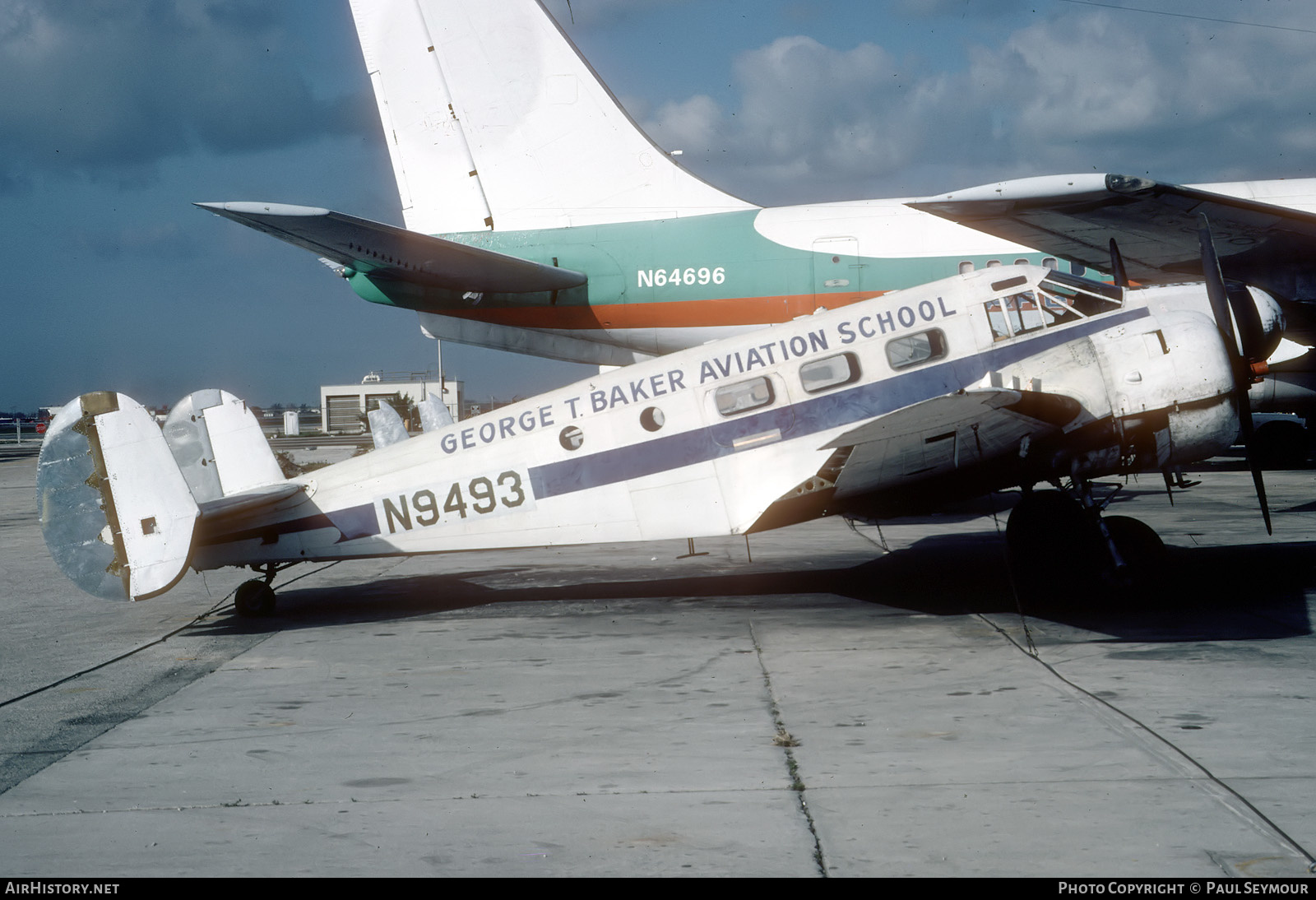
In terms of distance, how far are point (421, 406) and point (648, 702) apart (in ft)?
30.7

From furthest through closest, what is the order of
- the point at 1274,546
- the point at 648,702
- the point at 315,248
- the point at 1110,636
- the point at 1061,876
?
the point at 315,248 < the point at 1274,546 < the point at 1110,636 < the point at 648,702 < the point at 1061,876

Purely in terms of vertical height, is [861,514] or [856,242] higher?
[856,242]

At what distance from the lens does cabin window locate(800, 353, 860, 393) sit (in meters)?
11.9

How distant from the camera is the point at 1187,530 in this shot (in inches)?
675

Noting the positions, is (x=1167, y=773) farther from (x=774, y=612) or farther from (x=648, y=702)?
(x=774, y=612)

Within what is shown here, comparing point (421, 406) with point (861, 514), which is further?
point (421, 406)

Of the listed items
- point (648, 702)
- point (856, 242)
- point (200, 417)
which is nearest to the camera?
point (648, 702)

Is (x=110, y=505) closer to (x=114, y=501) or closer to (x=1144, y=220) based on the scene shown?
(x=114, y=501)

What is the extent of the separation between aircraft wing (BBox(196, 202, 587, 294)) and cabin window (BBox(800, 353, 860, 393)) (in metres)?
7.52

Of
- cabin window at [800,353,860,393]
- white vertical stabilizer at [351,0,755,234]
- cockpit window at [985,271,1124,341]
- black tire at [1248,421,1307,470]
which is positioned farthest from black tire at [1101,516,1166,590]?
black tire at [1248,421,1307,470]

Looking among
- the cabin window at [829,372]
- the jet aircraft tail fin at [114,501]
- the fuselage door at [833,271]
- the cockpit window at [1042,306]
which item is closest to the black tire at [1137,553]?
the cockpit window at [1042,306]

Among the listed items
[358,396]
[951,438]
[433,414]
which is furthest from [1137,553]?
[358,396]

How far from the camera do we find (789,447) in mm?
11820

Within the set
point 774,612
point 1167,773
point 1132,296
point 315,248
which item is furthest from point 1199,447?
point 315,248
